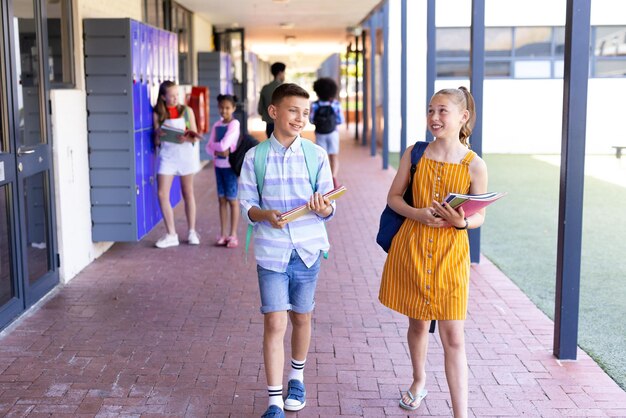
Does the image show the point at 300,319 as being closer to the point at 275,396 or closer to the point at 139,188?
the point at 275,396

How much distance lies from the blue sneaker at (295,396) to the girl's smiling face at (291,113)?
121 cm

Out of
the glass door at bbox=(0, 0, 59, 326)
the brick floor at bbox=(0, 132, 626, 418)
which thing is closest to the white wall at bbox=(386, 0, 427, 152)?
the brick floor at bbox=(0, 132, 626, 418)

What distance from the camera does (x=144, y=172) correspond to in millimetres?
7645

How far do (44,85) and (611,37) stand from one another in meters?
15.3

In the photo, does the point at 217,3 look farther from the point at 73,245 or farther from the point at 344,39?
the point at 344,39

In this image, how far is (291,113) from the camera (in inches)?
145

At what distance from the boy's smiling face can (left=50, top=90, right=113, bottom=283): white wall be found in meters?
3.01

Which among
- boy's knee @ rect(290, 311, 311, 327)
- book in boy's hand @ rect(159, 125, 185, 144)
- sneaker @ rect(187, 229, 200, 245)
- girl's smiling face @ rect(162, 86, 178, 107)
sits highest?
girl's smiling face @ rect(162, 86, 178, 107)

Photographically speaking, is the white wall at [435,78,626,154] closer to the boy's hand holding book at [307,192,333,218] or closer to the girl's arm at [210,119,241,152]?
the girl's arm at [210,119,241,152]

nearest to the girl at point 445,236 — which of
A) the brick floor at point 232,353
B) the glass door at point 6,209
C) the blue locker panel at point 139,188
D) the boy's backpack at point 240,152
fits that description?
the brick floor at point 232,353

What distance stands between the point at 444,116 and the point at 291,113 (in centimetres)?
67

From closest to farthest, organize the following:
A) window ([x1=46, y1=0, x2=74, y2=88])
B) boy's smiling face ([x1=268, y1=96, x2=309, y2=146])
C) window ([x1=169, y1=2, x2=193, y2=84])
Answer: boy's smiling face ([x1=268, y1=96, x2=309, y2=146]) < window ([x1=46, y1=0, x2=74, y2=88]) < window ([x1=169, y1=2, x2=193, y2=84])

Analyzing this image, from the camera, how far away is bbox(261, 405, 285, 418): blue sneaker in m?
3.76

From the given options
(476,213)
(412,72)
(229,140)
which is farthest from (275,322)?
(412,72)
